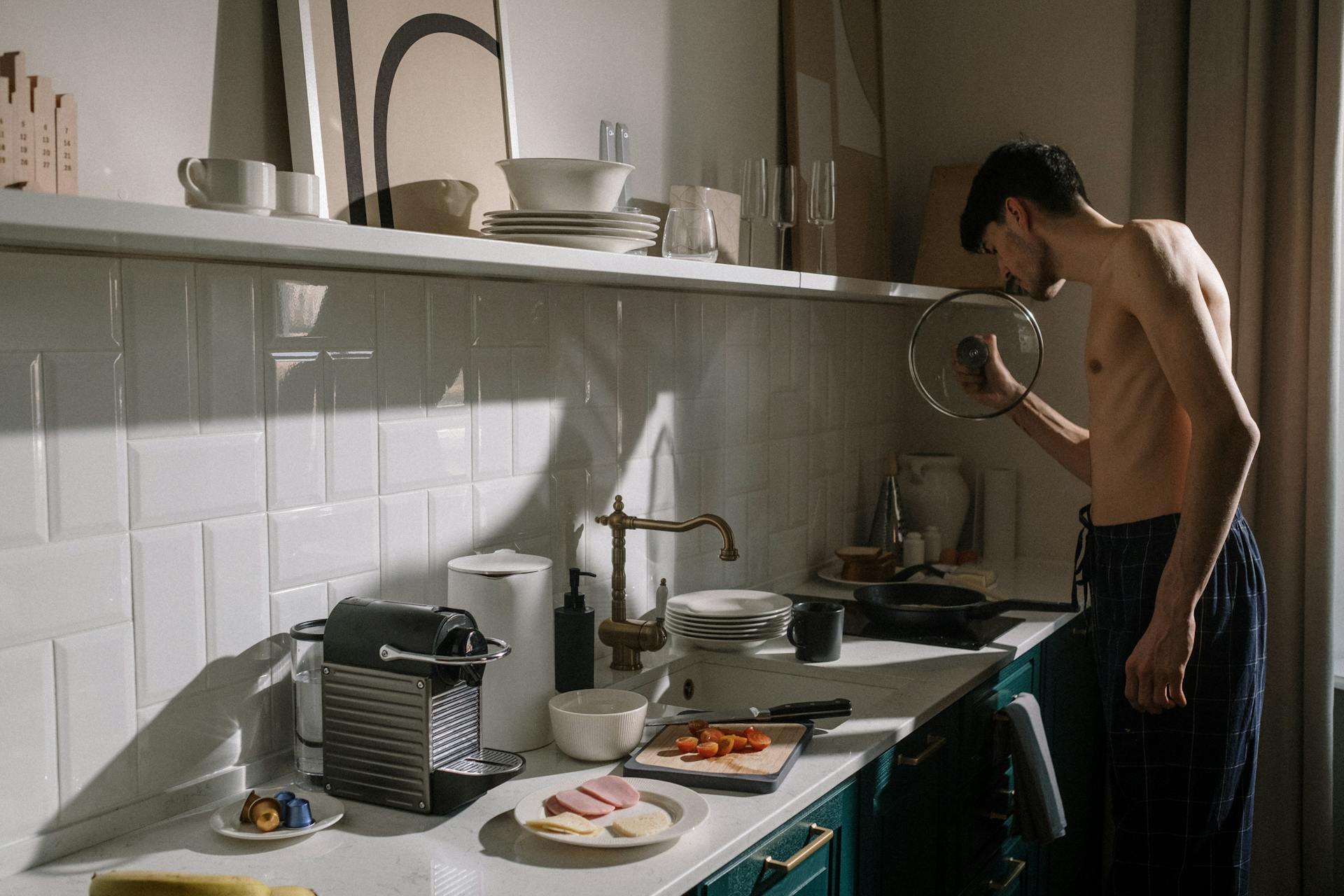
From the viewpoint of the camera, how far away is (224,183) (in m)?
1.13

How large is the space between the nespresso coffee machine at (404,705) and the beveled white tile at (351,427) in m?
0.21

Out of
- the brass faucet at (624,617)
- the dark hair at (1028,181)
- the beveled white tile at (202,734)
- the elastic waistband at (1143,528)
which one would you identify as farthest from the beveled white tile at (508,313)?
the elastic waistband at (1143,528)

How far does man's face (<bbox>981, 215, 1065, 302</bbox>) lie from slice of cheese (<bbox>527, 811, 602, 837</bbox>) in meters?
1.61

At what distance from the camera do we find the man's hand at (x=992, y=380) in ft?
7.81

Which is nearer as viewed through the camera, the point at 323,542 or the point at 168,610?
the point at 168,610

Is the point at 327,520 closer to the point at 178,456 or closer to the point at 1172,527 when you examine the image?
the point at 178,456

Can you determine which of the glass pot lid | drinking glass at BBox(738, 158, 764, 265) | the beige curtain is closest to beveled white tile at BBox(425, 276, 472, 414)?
drinking glass at BBox(738, 158, 764, 265)

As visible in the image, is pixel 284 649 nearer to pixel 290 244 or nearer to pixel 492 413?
pixel 492 413

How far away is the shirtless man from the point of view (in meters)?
2.07

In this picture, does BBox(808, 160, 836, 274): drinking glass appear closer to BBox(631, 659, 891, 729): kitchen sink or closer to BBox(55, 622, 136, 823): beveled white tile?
BBox(631, 659, 891, 729): kitchen sink

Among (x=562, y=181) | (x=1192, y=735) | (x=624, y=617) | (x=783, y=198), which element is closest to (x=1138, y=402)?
(x=1192, y=735)

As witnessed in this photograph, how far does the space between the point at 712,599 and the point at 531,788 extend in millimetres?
831

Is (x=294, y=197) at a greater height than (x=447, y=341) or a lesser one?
greater

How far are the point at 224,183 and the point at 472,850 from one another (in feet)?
2.54
